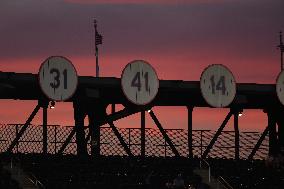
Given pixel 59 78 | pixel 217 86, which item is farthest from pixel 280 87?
pixel 59 78

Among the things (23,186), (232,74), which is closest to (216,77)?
(232,74)

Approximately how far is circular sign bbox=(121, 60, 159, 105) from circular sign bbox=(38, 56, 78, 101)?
2.61 metres

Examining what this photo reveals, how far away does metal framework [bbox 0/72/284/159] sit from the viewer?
36344mm

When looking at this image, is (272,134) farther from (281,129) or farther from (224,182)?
(224,182)

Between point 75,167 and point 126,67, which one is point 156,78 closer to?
point 126,67

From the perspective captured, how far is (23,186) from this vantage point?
3628cm

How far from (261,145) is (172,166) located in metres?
6.59

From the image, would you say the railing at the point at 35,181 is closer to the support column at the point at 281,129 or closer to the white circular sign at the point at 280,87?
the white circular sign at the point at 280,87

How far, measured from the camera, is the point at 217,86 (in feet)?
129

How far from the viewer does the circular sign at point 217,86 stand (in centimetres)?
3897

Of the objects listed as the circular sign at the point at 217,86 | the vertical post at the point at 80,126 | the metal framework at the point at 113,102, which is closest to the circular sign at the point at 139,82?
the metal framework at the point at 113,102

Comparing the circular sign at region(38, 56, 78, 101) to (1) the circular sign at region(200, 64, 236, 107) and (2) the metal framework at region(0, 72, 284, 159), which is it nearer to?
(2) the metal framework at region(0, 72, 284, 159)

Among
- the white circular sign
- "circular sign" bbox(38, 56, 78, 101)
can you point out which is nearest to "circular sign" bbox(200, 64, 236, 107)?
the white circular sign

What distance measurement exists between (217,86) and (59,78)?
832 centimetres
